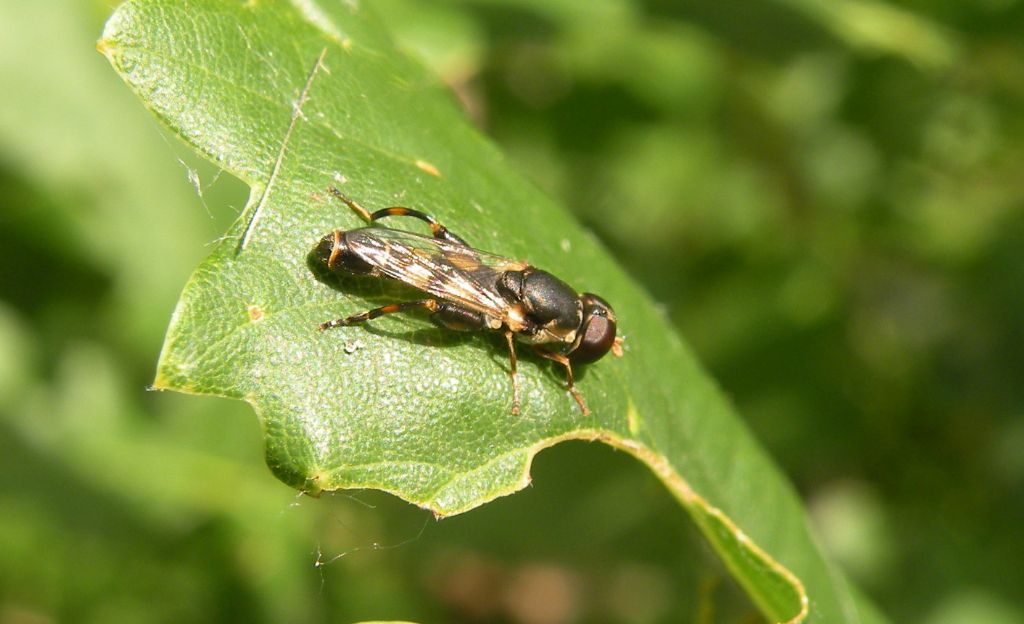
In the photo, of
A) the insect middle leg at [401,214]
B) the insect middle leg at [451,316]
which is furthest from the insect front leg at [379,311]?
the insect middle leg at [401,214]

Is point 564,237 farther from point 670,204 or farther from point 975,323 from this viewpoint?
point 975,323

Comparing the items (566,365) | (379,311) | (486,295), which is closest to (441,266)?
(486,295)

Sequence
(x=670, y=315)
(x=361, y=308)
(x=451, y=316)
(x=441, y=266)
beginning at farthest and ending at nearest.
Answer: (x=670, y=315)
(x=441, y=266)
(x=451, y=316)
(x=361, y=308)

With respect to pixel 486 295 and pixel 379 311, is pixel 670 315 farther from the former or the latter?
pixel 379 311

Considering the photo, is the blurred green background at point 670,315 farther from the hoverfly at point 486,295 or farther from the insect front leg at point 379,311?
the insect front leg at point 379,311

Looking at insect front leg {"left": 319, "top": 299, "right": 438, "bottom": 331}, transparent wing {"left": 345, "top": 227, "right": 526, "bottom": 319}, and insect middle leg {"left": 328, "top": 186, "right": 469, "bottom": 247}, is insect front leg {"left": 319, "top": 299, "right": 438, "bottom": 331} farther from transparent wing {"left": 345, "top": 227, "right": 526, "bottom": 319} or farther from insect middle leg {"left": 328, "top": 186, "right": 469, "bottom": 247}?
insect middle leg {"left": 328, "top": 186, "right": 469, "bottom": 247}
